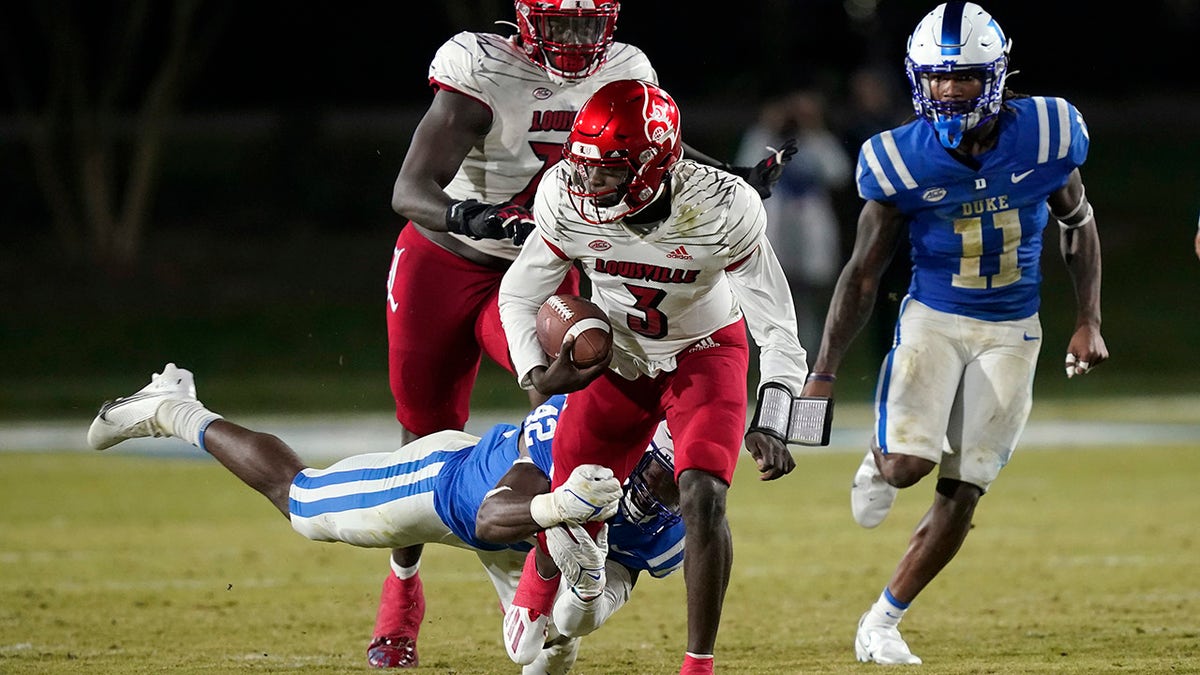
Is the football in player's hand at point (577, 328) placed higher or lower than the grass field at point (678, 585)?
higher

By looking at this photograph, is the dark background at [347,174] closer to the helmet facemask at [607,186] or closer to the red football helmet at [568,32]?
the red football helmet at [568,32]

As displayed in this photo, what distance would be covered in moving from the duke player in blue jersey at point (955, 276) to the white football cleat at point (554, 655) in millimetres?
961

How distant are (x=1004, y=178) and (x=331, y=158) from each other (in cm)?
1625

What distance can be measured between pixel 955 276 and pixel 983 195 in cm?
28

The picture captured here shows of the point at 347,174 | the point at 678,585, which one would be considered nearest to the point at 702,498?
the point at 678,585

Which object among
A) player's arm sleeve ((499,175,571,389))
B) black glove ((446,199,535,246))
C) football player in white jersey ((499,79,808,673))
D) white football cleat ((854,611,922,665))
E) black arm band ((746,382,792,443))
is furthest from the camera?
white football cleat ((854,611,922,665))

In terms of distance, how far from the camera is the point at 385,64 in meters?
23.7

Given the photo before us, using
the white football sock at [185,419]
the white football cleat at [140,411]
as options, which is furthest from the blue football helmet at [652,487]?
the white football cleat at [140,411]

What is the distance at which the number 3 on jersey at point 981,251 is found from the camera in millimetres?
5535

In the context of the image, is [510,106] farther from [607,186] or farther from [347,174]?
[347,174]

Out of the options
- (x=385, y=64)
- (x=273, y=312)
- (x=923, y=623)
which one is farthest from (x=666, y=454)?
(x=385, y=64)

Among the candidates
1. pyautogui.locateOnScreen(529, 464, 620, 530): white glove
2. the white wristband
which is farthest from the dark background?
pyautogui.locateOnScreen(529, 464, 620, 530): white glove

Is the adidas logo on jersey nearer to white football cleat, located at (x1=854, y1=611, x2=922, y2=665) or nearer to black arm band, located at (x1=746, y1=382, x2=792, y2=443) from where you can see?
black arm band, located at (x1=746, y1=382, x2=792, y2=443)

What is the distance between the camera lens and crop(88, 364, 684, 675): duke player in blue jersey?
4.72m
